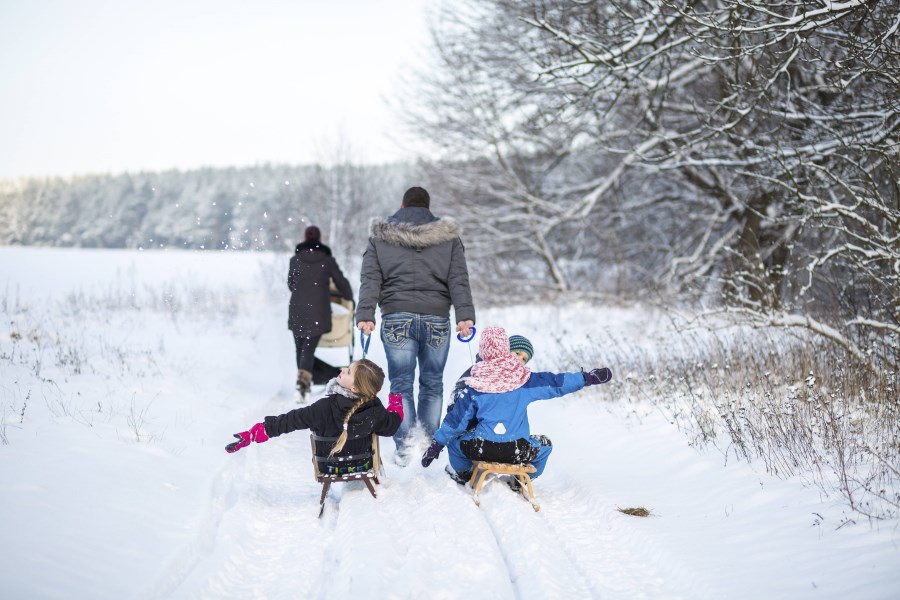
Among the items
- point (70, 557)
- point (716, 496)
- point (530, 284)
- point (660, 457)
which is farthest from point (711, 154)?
point (70, 557)

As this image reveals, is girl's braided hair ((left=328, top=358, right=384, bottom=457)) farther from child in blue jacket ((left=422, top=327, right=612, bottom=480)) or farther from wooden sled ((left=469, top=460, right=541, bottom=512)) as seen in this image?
wooden sled ((left=469, top=460, right=541, bottom=512))

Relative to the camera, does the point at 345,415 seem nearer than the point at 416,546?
No

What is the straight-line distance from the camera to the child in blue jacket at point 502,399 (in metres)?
4.24

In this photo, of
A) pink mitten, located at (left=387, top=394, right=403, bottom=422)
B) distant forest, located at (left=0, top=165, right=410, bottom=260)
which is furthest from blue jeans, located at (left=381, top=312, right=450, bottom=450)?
distant forest, located at (left=0, top=165, right=410, bottom=260)

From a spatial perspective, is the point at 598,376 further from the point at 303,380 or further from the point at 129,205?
the point at 129,205

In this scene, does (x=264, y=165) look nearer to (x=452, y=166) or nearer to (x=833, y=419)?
(x=452, y=166)

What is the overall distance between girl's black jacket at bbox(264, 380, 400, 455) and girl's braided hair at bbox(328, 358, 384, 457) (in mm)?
36

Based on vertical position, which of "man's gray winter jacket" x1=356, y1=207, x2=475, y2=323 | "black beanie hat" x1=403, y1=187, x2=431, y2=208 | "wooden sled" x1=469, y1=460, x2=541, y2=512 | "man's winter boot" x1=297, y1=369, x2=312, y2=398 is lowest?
"man's winter boot" x1=297, y1=369, x2=312, y2=398

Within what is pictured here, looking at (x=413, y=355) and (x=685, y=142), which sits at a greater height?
(x=685, y=142)

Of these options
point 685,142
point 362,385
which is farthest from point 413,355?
point 685,142

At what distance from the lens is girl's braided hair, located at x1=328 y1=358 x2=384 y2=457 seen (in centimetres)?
418

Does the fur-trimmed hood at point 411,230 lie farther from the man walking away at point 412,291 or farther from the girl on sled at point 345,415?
the girl on sled at point 345,415

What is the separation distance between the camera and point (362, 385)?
421 cm

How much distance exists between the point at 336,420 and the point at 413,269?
4.78ft
